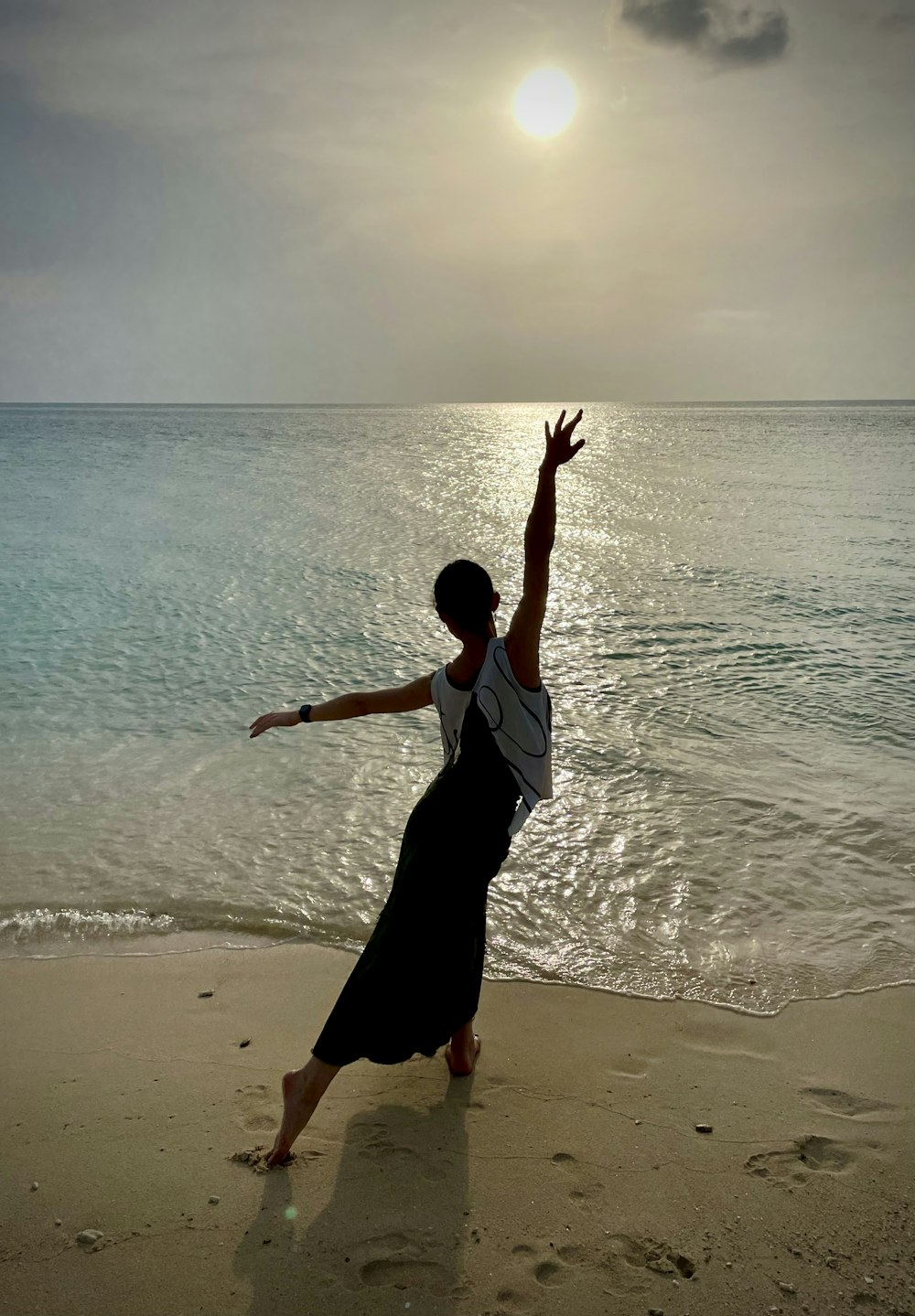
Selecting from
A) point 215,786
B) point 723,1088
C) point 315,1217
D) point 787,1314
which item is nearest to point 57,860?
point 215,786

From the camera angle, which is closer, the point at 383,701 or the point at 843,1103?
the point at 383,701

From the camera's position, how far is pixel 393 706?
2957 millimetres

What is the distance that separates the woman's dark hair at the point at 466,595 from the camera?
2742 mm

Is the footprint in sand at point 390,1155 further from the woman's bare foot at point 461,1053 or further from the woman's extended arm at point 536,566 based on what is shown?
the woman's extended arm at point 536,566

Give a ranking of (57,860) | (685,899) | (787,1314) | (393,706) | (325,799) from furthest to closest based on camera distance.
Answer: (325,799) < (57,860) < (685,899) < (393,706) < (787,1314)

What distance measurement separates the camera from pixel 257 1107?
10.4ft

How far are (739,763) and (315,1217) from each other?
4.74 metres

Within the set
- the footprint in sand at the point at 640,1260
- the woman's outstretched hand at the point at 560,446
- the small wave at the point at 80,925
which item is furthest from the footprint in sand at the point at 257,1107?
the woman's outstretched hand at the point at 560,446

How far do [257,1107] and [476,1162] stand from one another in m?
0.77

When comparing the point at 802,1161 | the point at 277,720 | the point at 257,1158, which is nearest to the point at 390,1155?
the point at 257,1158

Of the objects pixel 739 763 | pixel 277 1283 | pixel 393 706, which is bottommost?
pixel 277 1283

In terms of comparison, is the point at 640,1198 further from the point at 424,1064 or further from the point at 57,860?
the point at 57,860

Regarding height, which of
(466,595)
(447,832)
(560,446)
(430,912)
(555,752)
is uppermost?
(560,446)

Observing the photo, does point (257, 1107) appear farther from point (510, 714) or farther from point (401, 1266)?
point (510, 714)
